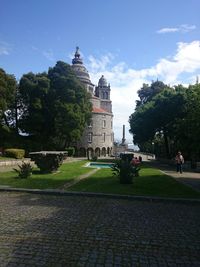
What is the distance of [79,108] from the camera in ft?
160

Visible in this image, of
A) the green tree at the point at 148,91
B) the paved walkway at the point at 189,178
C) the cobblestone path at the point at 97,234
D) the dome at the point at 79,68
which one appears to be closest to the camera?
the cobblestone path at the point at 97,234

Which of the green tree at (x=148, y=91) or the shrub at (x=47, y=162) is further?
the green tree at (x=148, y=91)

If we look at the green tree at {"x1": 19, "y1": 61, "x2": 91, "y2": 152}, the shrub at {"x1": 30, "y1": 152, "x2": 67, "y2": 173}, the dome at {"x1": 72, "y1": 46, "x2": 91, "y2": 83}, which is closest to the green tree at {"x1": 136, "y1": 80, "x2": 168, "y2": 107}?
the dome at {"x1": 72, "y1": 46, "x2": 91, "y2": 83}

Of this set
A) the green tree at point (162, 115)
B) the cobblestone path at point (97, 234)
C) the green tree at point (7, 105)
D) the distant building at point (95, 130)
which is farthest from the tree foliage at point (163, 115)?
the cobblestone path at point (97, 234)

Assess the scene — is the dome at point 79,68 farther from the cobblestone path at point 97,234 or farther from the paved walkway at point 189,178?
the cobblestone path at point 97,234

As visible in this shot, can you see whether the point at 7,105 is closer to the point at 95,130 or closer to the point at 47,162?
the point at 47,162

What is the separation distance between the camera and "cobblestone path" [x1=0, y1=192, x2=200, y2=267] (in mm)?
5738

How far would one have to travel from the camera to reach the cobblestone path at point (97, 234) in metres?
5.74

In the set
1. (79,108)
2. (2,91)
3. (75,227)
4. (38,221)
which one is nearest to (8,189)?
(38,221)

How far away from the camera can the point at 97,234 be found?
7.18m

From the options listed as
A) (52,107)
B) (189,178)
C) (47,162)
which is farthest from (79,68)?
(189,178)

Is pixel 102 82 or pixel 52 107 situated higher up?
pixel 102 82

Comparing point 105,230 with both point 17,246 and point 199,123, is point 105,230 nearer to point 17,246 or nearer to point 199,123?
point 17,246

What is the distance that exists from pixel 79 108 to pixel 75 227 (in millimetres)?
41618
